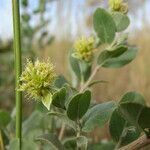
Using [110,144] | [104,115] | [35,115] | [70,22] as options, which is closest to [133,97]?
[104,115]

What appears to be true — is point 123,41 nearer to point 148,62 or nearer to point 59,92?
point 59,92

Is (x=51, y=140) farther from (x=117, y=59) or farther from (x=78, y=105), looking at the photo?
(x=117, y=59)

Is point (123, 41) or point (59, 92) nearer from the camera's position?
point (59, 92)

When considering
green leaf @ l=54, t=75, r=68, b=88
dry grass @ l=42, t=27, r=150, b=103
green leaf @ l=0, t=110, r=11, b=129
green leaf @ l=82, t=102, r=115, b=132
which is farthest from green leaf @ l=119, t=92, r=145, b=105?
dry grass @ l=42, t=27, r=150, b=103

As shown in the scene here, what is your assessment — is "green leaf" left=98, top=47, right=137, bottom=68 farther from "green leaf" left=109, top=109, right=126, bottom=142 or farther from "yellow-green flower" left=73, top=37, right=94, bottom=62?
"green leaf" left=109, top=109, right=126, bottom=142

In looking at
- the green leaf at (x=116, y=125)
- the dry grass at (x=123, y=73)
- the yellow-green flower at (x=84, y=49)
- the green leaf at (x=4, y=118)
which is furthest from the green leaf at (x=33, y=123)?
the dry grass at (x=123, y=73)

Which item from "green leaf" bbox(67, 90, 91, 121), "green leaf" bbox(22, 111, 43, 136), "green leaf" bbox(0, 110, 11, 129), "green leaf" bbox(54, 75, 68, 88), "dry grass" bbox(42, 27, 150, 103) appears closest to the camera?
"green leaf" bbox(67, 90, 91, 121)
